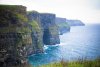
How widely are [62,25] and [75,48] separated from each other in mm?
522

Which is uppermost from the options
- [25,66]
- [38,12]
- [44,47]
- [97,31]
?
[38,12]

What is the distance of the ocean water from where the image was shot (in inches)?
181

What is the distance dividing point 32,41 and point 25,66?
1.82 feet

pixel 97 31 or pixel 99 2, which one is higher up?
pixel 99 2

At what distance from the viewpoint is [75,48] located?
465 cm

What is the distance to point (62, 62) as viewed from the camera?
4.57m

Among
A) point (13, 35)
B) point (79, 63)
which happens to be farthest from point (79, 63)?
point (13, 35)

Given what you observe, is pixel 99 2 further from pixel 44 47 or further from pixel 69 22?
pixel 44 47

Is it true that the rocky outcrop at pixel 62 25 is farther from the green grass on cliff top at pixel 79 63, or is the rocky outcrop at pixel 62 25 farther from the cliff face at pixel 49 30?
the green grass on cliff top at pixel 79 63

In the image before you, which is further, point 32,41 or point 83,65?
point 32,41

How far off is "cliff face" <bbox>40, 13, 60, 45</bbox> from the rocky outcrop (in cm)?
8

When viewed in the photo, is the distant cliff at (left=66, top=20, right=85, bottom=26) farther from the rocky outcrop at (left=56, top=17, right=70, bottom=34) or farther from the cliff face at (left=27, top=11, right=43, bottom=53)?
the cliff face at (left=27, top=11, right=43, bottom=53)

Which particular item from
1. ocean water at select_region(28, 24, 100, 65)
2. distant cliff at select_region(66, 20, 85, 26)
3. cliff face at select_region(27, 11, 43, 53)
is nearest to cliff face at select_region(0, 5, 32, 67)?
cliff face at select_region(27, 11, 43, 53)

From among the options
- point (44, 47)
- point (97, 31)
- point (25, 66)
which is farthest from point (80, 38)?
point (25, 66)
